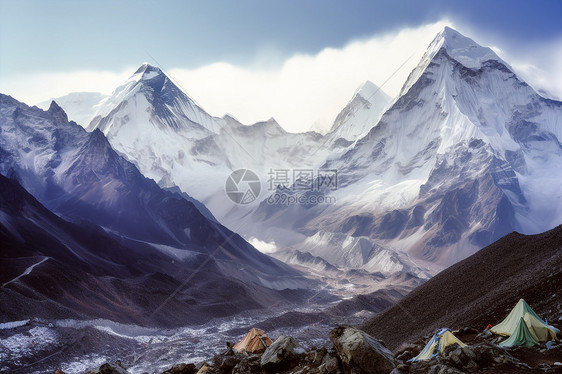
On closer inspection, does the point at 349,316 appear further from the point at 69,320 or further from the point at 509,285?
the point at 509,285

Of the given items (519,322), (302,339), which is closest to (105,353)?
(302,339)

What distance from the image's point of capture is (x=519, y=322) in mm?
25656

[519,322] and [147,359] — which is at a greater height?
[519,322]

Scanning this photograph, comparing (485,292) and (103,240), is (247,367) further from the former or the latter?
(103,240)

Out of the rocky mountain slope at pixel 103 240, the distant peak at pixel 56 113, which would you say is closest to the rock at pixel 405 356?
the rocky mountain slope at pixel 103 240

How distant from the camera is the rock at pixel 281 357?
23.9 m

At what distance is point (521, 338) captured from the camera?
25016mm

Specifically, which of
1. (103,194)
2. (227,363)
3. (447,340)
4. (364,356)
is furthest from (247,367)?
(103,194)

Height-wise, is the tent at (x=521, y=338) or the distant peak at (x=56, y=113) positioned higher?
the distant peak at (x=56, y=113)

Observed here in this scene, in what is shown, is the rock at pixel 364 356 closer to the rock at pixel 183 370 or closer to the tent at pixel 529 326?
the tent at pixel 529 326

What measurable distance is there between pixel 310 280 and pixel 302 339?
10074 cm

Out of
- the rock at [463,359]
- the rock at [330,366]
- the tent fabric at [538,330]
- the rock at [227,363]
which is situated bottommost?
the rock at [227,363]

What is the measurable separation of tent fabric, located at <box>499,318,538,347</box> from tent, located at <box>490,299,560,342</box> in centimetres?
18

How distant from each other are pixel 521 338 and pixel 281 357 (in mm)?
11271
